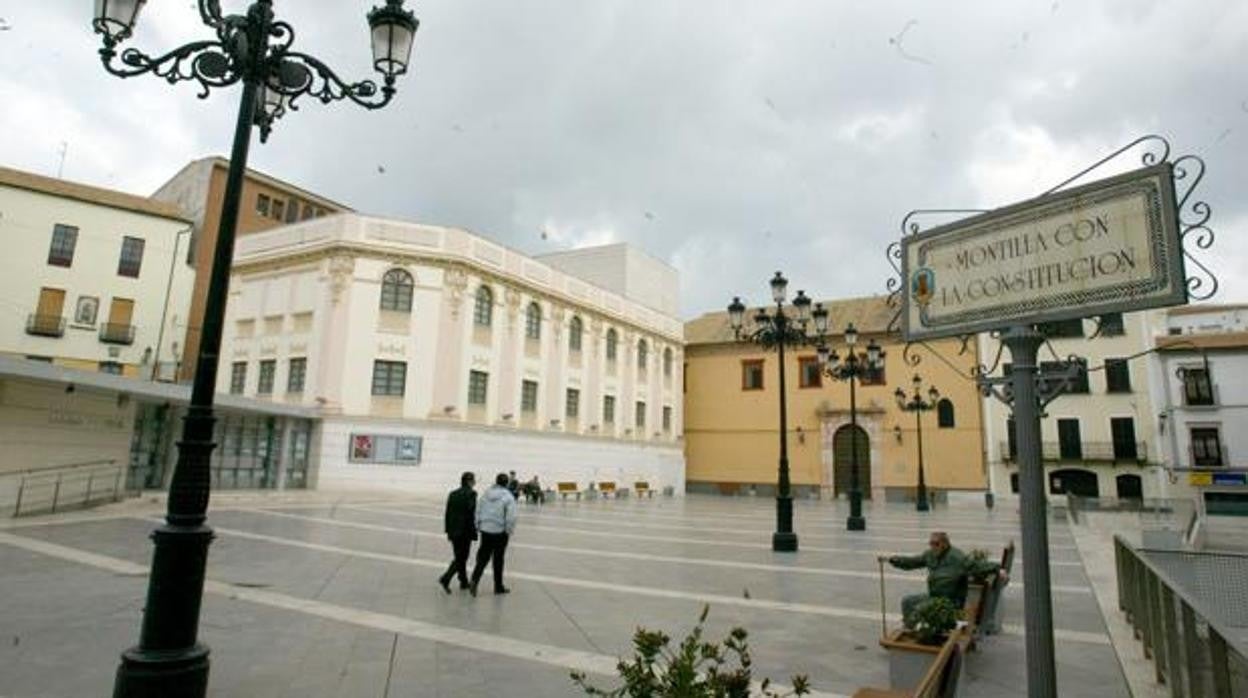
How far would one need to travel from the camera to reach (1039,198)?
2.72 metres

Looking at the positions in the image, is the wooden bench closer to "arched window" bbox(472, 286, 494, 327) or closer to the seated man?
the seated man

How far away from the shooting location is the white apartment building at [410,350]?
1035 inches

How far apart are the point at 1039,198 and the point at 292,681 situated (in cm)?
574

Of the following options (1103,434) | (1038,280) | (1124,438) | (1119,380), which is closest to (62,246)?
(1038,280)

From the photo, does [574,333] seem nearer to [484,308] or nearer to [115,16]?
[484,308]

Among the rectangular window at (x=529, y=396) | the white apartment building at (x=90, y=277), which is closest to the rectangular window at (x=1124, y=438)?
the rectangular window at (x=529, y=396)

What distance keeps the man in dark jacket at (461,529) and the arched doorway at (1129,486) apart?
35361 millimetres

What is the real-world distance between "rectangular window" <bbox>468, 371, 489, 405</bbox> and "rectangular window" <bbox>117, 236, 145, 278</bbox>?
16769 millimetres

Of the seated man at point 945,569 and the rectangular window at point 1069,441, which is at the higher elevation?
the rectangular window at point 1069,441

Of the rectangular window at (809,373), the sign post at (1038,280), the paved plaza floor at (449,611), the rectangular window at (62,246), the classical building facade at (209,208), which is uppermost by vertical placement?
the classical building facade at (209,208)

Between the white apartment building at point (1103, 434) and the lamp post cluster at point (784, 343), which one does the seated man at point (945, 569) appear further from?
the white apartment building at point (1103, 434)

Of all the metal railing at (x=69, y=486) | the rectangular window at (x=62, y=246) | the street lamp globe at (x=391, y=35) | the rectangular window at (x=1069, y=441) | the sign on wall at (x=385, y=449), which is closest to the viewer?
the street lamp globe at (x=391, y=35)

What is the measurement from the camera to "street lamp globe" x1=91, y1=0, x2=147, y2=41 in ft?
17.8

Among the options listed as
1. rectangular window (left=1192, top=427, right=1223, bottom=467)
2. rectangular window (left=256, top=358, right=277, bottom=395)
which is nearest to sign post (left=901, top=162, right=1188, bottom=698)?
rectangular window (left=256, top=358, right=277, bottom=395)
